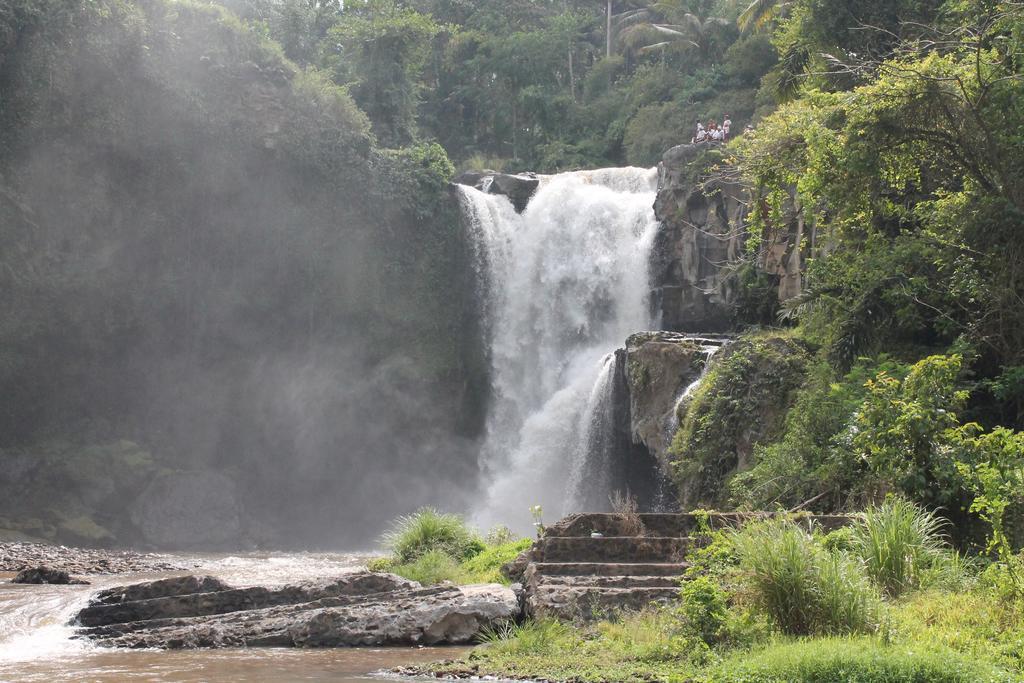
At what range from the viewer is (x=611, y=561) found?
11453 mm

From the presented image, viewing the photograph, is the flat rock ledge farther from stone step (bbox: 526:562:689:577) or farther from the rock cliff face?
the rock cliff face

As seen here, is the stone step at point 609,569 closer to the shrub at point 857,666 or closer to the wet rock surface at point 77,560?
the shrub at point 857,666

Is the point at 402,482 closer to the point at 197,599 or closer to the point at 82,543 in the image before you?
the point at 82,543

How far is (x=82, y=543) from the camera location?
26.8 meters

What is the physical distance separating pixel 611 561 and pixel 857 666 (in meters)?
4.58

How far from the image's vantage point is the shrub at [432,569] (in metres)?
14.8

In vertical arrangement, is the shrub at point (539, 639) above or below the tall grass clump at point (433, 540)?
below

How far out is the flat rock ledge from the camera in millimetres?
11297

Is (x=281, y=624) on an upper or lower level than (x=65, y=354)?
lower

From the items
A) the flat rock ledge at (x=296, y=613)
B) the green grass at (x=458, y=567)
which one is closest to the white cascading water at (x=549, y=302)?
the green grass at (x=458, y=567)

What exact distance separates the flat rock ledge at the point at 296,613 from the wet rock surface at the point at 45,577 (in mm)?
3788

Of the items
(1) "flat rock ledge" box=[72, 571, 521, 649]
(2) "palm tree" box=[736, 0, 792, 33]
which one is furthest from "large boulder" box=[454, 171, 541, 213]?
(1) "flat rock ledge" box=[72, 571, 521, 649]

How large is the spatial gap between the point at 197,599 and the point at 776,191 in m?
11.8

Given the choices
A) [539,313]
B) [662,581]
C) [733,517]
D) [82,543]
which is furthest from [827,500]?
[82,543]
